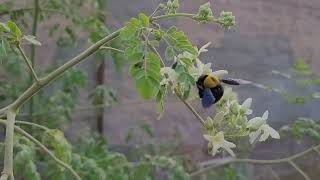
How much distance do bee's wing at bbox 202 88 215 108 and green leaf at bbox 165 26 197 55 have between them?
6 cm

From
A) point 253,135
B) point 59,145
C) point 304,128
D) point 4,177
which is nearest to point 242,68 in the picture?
point 304,128

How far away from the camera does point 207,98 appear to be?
85cm

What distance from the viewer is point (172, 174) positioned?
165 centimetres

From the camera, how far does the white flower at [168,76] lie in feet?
2.77

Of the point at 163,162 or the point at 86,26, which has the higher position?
the point at 86,26

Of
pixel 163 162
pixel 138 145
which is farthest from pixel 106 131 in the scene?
pixel 163 162

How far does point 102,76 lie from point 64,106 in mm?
532

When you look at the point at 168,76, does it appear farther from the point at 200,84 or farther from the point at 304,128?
the point at 304,128

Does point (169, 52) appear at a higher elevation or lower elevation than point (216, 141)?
higher

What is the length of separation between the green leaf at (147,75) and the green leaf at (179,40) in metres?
0.04

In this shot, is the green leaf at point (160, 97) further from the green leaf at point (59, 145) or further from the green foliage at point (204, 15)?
the green leaf at point (59, 145)

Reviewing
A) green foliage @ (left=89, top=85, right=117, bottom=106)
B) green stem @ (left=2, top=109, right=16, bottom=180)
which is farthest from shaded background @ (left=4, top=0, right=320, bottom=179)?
green stem @ (left=2, top=109, right=16, bottom=180)

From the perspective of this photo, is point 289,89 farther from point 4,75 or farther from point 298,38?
point 4,75

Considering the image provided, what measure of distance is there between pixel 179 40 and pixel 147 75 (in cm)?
8
